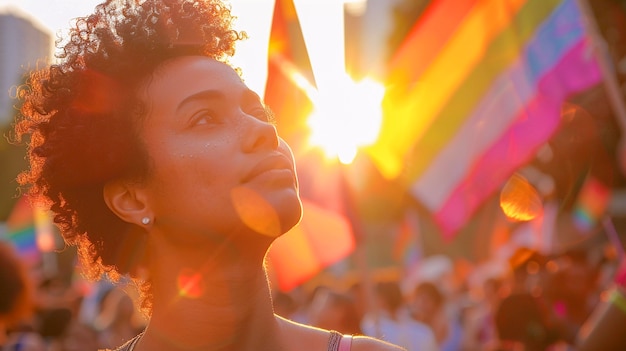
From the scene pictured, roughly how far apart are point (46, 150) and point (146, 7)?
62cm

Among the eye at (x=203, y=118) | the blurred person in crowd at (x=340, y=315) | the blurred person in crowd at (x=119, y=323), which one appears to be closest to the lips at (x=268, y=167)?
the eye at (x=203, y=118)

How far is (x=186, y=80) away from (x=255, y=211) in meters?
0.53

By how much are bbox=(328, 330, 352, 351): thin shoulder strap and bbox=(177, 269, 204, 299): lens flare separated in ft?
1.45

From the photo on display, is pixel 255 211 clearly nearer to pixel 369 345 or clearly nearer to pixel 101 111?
pixel 369 345

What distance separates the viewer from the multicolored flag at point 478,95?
747 cm

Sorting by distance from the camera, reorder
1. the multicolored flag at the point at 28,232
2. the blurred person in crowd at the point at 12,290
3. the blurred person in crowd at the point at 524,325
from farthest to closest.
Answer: the multicolored flag at the point at 28,232 → the blurred person in crowd at the point at 524,325 → the blurred person in crowd at the point at 12,290

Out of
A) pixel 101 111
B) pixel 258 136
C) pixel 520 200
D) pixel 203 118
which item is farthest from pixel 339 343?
pixel 520 200

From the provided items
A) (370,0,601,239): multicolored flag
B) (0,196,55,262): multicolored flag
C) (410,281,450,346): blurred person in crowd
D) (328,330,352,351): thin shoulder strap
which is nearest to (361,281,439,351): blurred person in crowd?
(410,281,450,346): blurred person in crowd

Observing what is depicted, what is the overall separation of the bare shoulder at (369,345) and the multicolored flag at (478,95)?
4726mm

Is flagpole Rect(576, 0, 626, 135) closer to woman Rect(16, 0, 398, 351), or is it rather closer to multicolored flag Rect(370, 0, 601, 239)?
multicolored flag Rect(370, 0, 601, 239)

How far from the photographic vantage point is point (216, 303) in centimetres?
257

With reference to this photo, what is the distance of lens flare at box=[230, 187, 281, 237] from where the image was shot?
2.43 metres

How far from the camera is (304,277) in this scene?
9.37m

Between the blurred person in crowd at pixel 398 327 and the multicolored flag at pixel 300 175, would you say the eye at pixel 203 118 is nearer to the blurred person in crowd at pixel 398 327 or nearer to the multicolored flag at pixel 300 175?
the multicolored flag at pixel 300 175
